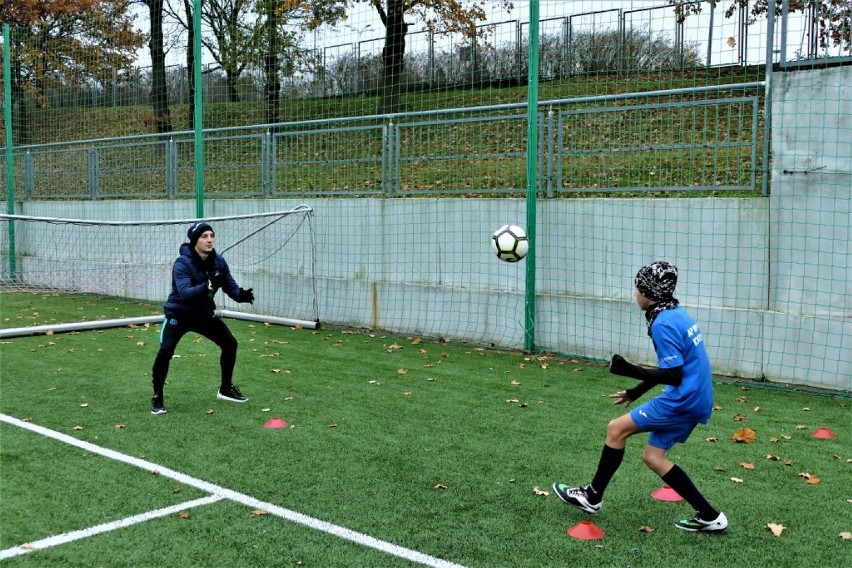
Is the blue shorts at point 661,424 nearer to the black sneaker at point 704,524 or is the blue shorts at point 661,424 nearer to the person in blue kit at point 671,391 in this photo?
the person in blue kit at point 671,391

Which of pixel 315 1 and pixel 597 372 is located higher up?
pixel 315 1

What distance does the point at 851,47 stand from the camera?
8195mm

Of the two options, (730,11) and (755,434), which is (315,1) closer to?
(730,11)

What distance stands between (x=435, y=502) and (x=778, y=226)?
537cm

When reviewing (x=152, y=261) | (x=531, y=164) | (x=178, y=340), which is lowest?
(x=178, y=340)

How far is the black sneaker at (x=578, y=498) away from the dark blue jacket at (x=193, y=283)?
12.2 ft

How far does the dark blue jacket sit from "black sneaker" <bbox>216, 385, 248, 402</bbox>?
0.74 meters

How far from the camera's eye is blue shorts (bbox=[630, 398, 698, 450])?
458 cm

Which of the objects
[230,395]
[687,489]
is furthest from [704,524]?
[230,395]

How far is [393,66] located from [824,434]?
8.63 m

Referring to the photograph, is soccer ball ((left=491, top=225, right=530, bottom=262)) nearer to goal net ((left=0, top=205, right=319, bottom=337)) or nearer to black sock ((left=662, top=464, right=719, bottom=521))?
goal net ((left=0, top=205, right=319, bottom=337))

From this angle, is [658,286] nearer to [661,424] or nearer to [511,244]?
[661,424]

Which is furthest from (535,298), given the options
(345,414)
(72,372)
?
(72,372)

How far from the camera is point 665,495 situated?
522 centimetres
